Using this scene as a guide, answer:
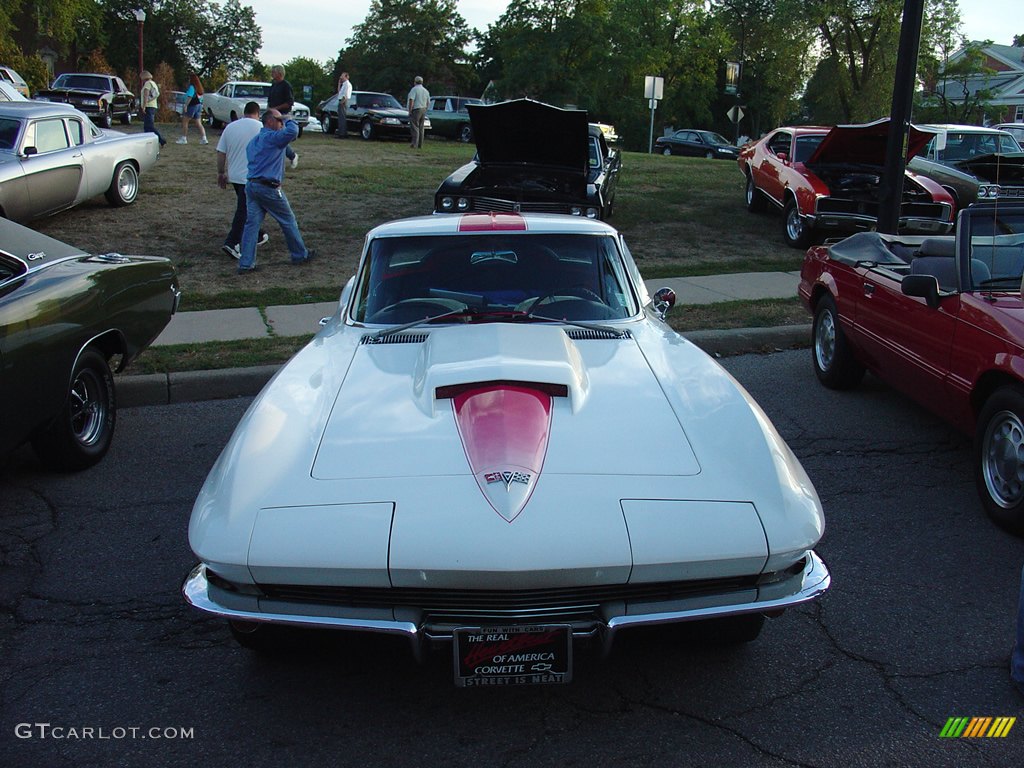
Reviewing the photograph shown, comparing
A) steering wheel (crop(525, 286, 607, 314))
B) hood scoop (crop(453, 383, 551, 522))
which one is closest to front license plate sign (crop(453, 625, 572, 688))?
hood scoop (crop(453, 383, 551, 522))

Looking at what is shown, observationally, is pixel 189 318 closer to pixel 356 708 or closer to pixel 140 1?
pixel 356 708

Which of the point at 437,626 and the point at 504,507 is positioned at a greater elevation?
the point at 504,507

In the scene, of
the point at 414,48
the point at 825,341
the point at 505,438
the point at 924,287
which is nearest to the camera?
the point at 505,438

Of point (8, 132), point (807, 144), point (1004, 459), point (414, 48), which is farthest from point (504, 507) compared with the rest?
point (414, 48)

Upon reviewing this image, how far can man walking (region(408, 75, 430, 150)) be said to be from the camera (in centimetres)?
2102

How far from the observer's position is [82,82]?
29.9 metres

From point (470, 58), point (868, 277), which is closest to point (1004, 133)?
point (868, 277)

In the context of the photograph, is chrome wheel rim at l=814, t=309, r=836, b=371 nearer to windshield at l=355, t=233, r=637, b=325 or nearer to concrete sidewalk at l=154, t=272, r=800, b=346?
concrete sidewalk at l=154, t=272, r=800, b=346

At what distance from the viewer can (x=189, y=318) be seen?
825cm

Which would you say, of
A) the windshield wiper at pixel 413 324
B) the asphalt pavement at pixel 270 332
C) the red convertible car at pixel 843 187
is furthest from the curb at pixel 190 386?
the red convertible car at pixel 843 187

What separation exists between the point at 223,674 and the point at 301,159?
1608 centimetres

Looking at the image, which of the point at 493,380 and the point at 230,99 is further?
the point at 230,99

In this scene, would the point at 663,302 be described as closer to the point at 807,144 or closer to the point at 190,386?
the point at 190,386

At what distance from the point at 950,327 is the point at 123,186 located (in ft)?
36.0
